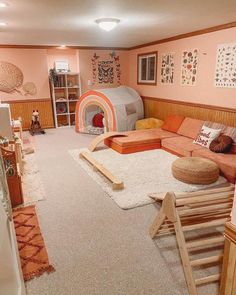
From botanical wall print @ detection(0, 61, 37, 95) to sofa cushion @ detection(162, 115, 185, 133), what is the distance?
151 inches

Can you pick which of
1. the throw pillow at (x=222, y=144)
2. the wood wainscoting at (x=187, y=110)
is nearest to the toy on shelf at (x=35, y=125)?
the wood wainscoting at (x=187, y=110)

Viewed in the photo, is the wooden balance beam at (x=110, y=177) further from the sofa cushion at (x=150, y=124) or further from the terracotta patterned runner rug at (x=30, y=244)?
the sofa cushion at (x=150, y=124)

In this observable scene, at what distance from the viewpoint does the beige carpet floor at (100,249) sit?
5.77 ft

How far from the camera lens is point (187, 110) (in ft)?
16.9

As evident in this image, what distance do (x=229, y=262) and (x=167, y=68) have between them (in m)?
5.08

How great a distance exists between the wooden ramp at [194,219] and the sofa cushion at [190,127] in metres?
2.54

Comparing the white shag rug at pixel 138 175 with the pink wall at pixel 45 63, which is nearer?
the white shag rug at pixel 138 175

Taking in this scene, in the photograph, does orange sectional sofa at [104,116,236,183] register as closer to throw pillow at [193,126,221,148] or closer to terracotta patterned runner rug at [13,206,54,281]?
throw pillow at [193,126,221,148]

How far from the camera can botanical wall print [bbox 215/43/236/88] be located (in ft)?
13.1

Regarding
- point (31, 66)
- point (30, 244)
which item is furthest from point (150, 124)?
point (30, 244)

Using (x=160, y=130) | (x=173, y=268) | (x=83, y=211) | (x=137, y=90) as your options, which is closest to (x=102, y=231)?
(x=83, y=211)

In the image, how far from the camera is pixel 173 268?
1914 millimetres

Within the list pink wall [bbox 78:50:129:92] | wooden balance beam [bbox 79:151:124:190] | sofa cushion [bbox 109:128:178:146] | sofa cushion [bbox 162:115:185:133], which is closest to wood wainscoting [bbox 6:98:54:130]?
pink wall [bbox 78:50:129:92]

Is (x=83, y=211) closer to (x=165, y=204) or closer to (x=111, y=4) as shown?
(x=165, y=204)
